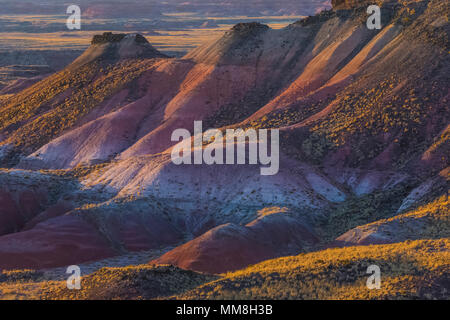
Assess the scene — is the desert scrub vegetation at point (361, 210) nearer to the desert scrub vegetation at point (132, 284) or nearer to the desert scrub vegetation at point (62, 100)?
the desert scrub vegetation at point (132, 284)

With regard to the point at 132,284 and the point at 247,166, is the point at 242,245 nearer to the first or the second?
the point at 132,284

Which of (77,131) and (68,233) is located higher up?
(77,131)

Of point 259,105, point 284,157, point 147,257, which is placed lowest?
point 147,257

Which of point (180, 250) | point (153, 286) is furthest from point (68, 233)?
point (153, 286)

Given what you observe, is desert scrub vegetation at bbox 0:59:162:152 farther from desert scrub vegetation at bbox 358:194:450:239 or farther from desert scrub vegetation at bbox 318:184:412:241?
desert scrub vegetation at bbox 358:194:450:239

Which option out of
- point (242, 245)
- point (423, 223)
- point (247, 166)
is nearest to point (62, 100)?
point (247, 166)
